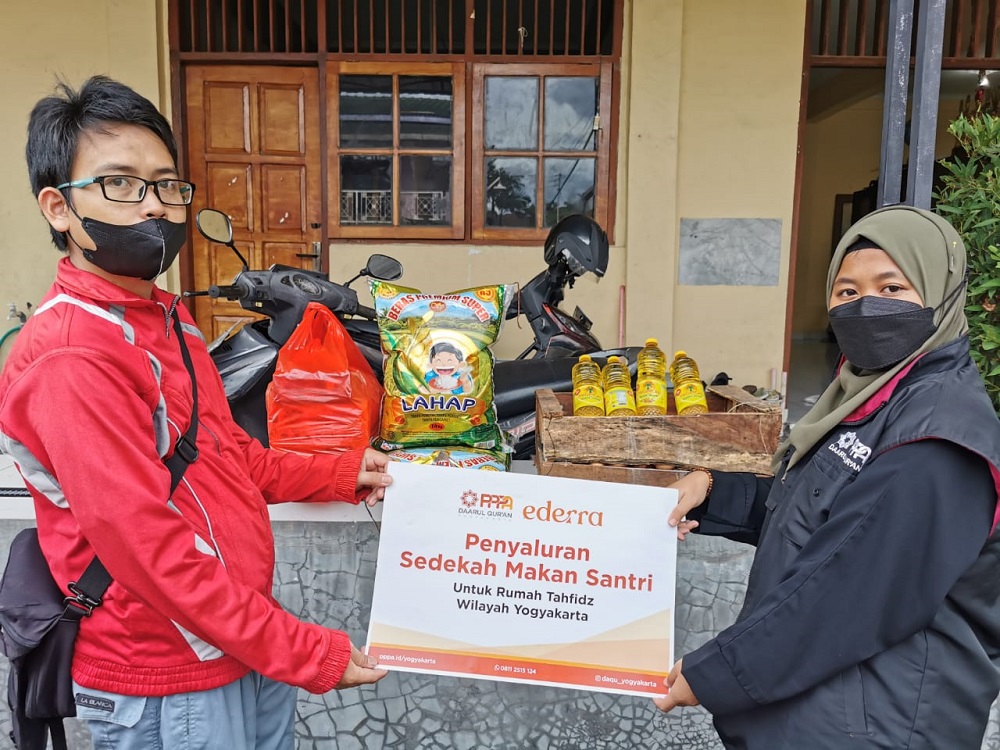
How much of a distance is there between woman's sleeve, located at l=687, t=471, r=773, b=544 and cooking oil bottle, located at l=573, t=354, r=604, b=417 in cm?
38

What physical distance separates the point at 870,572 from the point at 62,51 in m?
5.41

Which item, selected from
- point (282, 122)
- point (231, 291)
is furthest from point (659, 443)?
point (282, 122)

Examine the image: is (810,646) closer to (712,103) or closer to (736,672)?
(736,672)

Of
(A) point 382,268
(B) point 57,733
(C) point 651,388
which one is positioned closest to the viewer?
(B) point 57,733

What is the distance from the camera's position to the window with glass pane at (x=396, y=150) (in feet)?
15.9

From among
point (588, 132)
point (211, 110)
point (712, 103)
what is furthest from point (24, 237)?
point (712, 103)

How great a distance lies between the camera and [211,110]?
4.88m

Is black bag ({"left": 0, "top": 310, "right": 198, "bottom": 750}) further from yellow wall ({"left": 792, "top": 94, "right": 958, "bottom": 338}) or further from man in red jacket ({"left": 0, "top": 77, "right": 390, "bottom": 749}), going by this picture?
yellow wall ({"left": 792, "top": 94, "right": 958, "bottom": 338})

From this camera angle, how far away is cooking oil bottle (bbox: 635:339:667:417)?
70.3 inches

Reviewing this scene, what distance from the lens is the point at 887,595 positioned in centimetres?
100

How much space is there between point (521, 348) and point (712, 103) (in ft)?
6.47

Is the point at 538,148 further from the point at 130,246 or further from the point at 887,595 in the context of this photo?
the point at 887,595

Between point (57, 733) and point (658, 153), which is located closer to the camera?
point (57, 733)

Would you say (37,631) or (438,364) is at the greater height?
(438,364)
